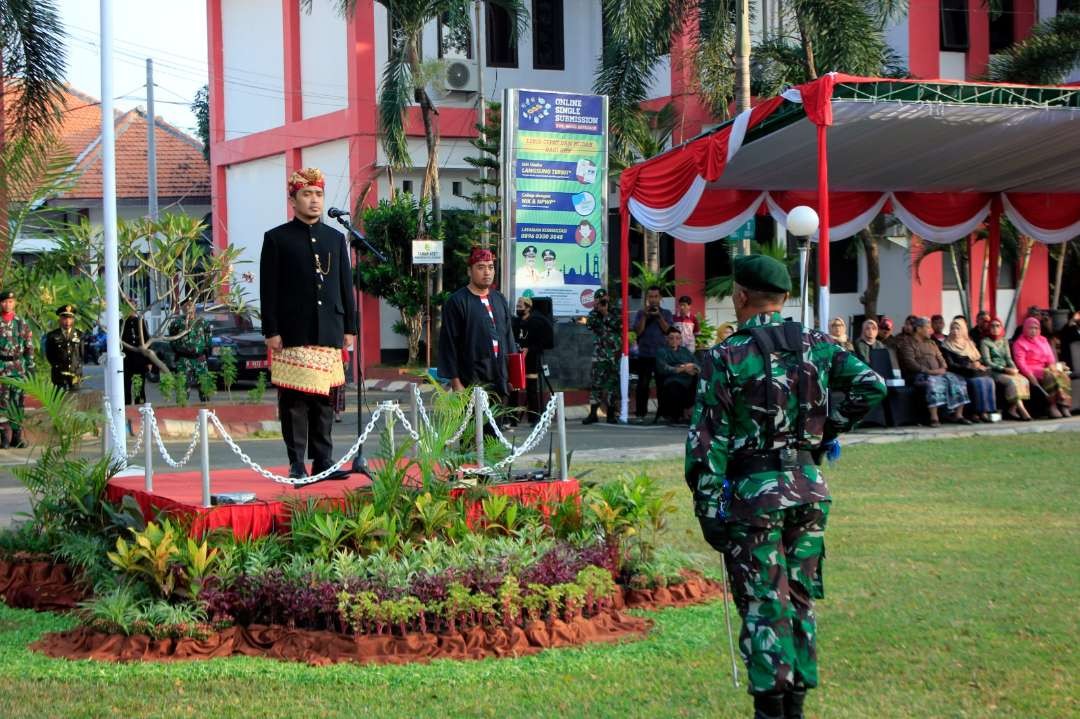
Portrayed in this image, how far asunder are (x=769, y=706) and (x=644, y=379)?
14392 millimetres

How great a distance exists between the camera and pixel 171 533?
6.97m

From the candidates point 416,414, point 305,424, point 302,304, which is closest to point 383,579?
point 416,414

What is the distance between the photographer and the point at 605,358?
19.5 meters

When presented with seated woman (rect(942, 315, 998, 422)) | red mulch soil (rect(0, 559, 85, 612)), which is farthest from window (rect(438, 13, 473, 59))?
red mulch soil (rect(0, 559, 85, 612))

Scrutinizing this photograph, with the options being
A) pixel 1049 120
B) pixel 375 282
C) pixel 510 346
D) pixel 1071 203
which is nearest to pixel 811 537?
pixel 510 346

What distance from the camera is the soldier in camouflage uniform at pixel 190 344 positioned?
63.1 feet

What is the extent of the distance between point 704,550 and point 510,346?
1.98 m

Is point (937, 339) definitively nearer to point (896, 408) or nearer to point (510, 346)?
point (896, 408)

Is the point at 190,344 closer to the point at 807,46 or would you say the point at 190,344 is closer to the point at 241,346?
the point at 241,346

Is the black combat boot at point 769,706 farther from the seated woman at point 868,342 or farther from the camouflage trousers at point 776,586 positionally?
the seated woman at point 868,342

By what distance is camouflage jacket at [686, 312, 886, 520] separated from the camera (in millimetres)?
4953

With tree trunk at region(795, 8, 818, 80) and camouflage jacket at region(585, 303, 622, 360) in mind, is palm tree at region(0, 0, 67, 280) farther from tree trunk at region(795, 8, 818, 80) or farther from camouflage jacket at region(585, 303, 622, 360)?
tree trunk at region(795, 8, 818, 80)

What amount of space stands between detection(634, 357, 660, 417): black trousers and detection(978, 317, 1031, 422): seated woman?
175 inches

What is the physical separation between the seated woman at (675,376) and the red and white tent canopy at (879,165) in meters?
0.75
